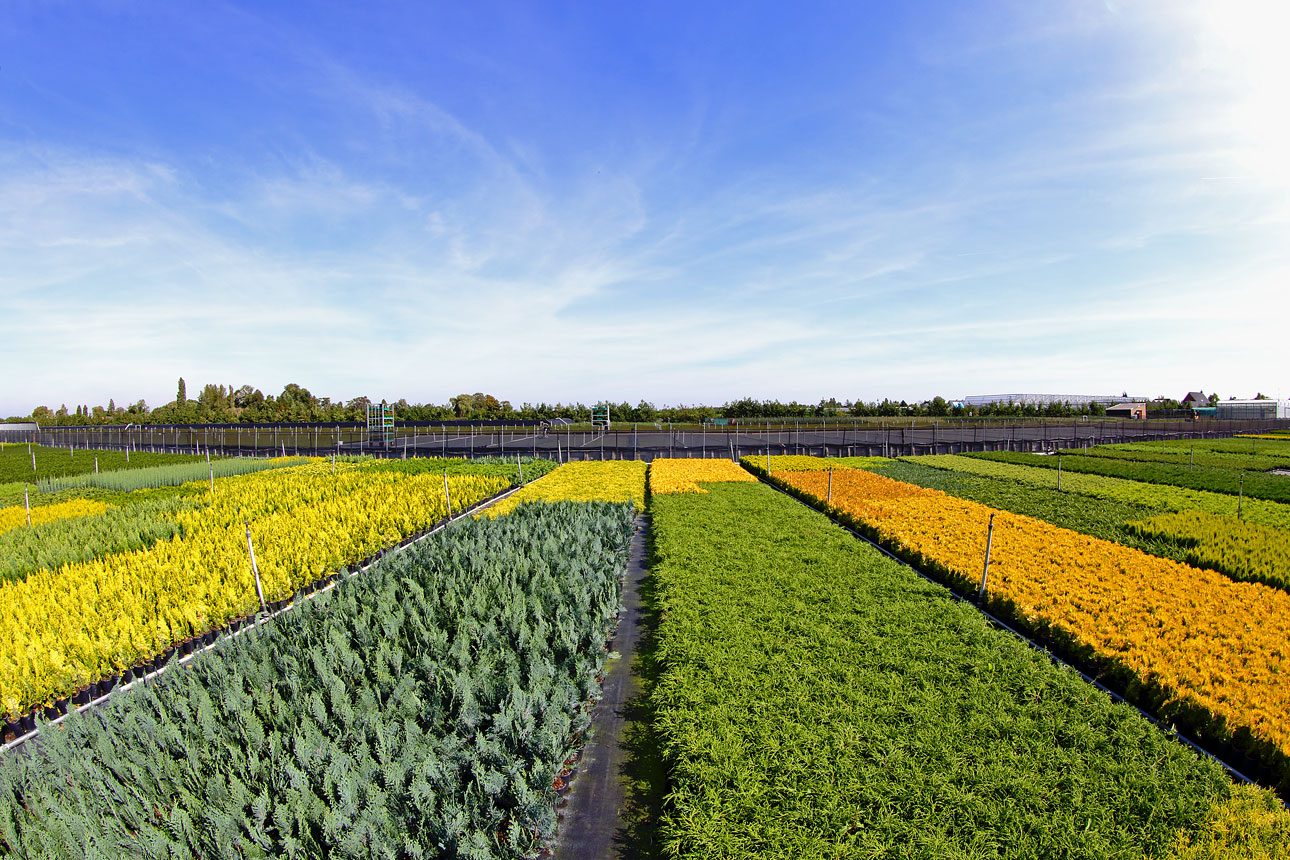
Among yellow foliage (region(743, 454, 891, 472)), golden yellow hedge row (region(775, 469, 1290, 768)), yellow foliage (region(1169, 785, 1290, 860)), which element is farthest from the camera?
yellow foliage (region(743, 454, 891, 472))

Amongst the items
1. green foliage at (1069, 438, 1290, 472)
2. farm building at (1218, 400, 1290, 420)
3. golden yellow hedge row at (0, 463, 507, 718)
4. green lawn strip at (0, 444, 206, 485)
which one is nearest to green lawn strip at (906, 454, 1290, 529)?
green foliage at (1069, 438, 1290, 472)

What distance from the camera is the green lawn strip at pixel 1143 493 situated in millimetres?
16906

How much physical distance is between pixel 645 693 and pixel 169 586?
8.30m

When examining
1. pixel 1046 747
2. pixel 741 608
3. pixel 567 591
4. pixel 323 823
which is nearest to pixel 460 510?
pixel 567 591

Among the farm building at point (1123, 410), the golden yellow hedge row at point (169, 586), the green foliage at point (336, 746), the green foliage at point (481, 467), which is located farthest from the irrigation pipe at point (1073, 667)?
the farm building at point (1123, 410)

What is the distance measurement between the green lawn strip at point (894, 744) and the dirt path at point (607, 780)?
0.53 m

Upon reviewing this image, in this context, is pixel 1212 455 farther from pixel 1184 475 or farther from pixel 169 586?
pixel 169 586

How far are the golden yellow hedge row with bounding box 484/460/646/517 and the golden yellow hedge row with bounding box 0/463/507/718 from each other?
14.7 ft

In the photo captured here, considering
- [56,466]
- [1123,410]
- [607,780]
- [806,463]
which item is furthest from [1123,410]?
[56,466]

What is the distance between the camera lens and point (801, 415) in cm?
8388

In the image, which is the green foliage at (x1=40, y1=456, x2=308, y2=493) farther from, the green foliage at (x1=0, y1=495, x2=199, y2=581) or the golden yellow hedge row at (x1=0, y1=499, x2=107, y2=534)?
the green foliage at (x1=0, y1=495, x2=199, y2=581)

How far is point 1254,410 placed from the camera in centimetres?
9200

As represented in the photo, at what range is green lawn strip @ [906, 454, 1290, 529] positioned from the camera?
55.5ft

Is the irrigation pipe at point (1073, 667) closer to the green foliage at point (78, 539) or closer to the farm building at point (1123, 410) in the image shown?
the green foliage at point (78, 539)
